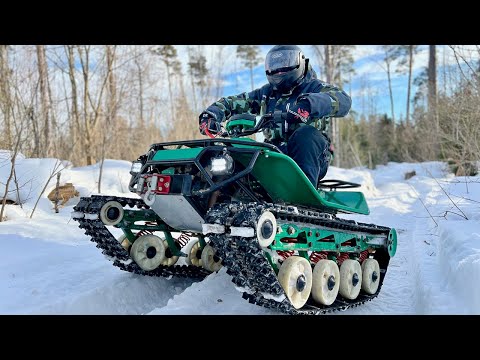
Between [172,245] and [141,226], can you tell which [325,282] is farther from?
[141,226]

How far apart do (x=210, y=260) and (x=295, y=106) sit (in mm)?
1849

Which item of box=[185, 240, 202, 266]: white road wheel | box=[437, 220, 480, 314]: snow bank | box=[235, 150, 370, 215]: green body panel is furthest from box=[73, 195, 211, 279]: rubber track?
box=[437, 220, 480, 314]: snow bank

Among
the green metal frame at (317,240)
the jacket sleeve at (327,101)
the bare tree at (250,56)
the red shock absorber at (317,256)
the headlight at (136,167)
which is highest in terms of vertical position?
the bare tree at (250,56)

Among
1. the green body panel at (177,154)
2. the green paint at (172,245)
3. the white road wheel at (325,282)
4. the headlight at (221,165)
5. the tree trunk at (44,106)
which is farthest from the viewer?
the tree trunk at (44,106)

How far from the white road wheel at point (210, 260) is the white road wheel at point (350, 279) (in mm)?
1289

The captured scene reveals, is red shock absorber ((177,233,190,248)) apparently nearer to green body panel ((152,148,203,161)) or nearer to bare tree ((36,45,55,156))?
green body panel ((152,148,203,161))

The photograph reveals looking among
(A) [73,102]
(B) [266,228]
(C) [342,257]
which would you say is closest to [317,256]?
(C) [342,257]

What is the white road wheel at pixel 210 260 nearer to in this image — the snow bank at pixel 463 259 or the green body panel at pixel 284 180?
the green body panel at pixel 284 180

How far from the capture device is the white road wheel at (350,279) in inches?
146

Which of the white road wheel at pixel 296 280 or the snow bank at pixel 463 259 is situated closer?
the snow bank at pixel 463 259

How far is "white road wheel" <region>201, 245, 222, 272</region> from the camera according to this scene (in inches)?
175

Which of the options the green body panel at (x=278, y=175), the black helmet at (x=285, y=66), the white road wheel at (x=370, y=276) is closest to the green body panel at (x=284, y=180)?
the green body panel at (x=278, y=175)

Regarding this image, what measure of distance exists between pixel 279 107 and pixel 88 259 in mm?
2635

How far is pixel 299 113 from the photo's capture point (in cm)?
339
